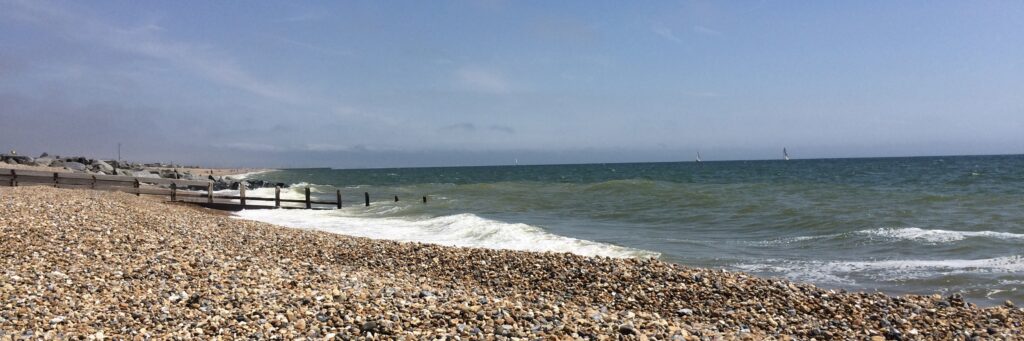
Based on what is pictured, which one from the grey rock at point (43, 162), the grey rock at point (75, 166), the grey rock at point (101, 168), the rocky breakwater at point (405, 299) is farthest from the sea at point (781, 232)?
the grey rock at point (43, 162)

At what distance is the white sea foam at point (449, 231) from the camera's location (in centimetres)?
1458

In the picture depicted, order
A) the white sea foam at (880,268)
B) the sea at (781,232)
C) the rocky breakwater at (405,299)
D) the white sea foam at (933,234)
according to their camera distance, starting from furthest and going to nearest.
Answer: the white sea foam at (933,234), the sea at (781,232), the white sea foam at (880,268), the rocky breakwater at (405,299)

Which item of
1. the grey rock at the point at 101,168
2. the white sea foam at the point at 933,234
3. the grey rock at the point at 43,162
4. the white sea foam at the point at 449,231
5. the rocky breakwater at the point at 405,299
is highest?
the grey rock at the point at 43,162

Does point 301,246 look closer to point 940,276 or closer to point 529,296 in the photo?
point 529,296

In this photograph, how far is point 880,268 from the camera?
11.5 metres

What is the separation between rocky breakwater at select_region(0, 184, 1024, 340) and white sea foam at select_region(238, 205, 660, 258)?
11.8ft

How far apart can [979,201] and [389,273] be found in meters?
24.5

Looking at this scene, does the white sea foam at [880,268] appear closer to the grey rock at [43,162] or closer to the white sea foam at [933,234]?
the white sea foam at [933,234]

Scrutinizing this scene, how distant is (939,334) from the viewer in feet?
22.1

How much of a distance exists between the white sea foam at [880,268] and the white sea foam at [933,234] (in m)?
2.67

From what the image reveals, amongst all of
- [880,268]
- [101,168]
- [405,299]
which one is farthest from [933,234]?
[101,168]

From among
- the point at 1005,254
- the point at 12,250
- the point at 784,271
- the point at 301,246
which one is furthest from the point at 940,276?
the point at 12,250

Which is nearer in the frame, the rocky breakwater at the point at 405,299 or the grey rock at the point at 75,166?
the rocky breakwater at the point at 405,299

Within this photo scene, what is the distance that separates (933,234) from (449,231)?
11.9 metres
